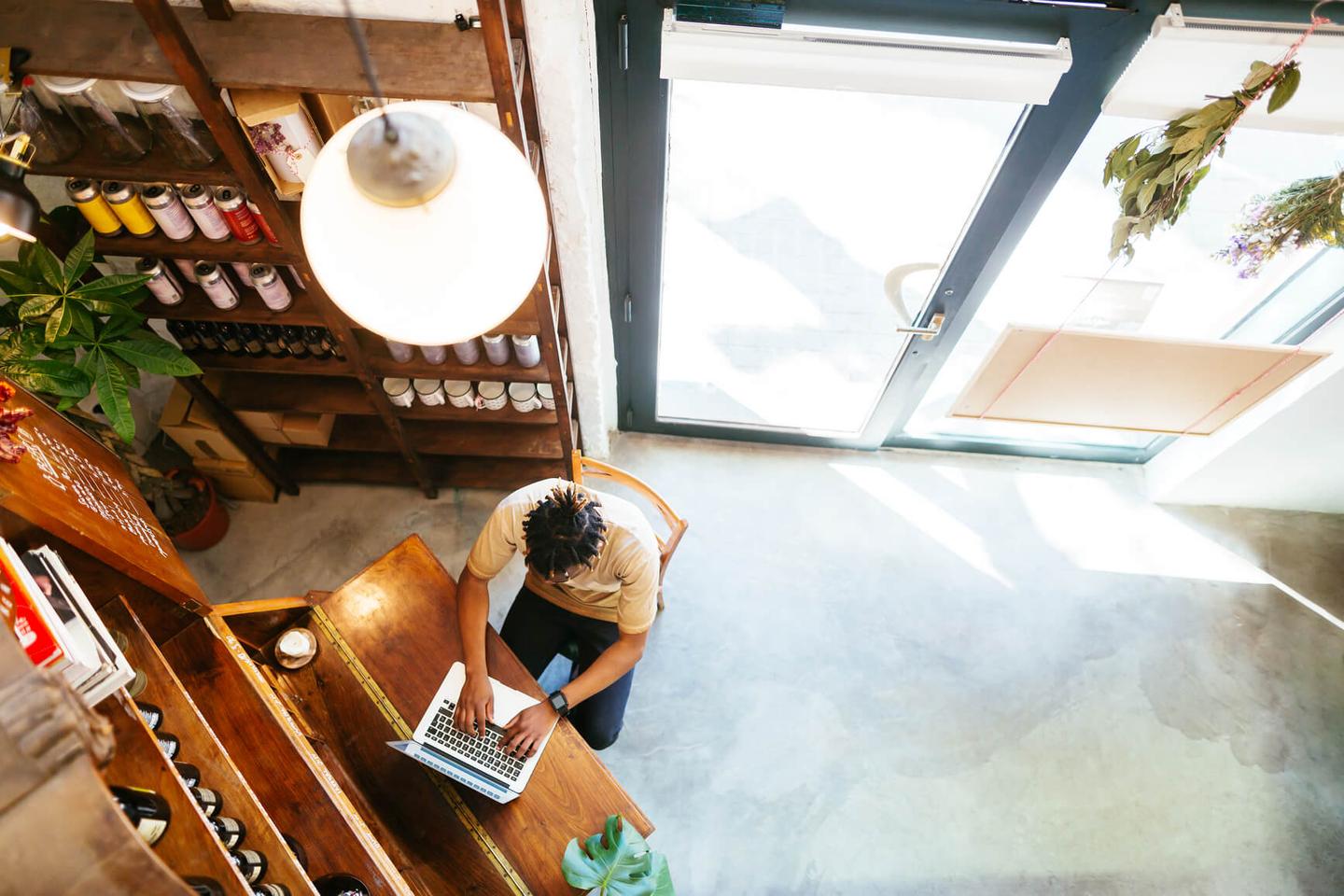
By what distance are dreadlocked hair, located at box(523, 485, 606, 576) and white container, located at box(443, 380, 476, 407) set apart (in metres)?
0.84

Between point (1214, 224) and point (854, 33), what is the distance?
1405 millimetres

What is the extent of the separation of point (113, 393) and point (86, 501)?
Result: 0.64m

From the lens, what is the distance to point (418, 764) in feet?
6.37

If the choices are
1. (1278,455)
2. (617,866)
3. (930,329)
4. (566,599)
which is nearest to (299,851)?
(617,866)

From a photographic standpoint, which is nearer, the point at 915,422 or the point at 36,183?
the point at 36,183

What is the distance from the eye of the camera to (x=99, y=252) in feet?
6.84

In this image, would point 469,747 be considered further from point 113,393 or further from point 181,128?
point 181,128

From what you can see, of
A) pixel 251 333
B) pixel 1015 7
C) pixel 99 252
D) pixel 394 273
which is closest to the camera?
pixel 394 273

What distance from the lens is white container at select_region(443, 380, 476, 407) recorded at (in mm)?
2732

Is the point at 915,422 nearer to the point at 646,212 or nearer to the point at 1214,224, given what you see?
the point at 1214,224

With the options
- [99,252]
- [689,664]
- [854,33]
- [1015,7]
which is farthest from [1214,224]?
[99,252]

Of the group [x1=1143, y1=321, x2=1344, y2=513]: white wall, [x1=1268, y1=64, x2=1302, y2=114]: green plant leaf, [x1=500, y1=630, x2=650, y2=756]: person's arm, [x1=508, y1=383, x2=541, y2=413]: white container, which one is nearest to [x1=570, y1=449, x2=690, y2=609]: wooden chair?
[x1=500, y1=630, x2=650, y2=756]: person's arm

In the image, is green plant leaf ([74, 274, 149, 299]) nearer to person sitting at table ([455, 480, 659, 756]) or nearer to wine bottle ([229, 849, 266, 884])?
person sitting at table ([455, 480, 659, 756])

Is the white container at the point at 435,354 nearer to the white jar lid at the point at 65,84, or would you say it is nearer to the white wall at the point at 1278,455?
the white jar lid at the point at 65,84
